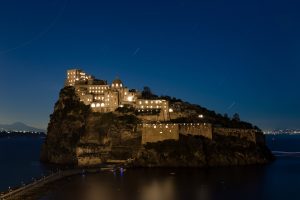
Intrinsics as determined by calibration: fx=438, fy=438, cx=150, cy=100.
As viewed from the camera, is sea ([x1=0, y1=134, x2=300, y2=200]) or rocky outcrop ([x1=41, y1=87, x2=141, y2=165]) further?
rocky outcrop ([x1=41, y1=87, x2=141, y2=165])

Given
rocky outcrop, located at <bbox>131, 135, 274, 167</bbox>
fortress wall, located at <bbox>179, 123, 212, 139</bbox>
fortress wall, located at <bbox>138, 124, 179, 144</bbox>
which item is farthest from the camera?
fortress wall, located at <bbox>179, 123, 212, 139</bbox>

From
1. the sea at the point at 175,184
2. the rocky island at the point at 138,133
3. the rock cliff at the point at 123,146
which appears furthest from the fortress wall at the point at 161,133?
the sea at the point at 175,184

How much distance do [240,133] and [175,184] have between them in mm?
42029

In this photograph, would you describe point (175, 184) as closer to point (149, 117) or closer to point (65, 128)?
point (149, 117)

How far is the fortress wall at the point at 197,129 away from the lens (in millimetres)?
104812

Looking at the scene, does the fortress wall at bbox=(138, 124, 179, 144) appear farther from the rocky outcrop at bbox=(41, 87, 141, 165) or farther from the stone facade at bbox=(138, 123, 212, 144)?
the rocky outcrop at bbox=(41, 87, 141, 165)

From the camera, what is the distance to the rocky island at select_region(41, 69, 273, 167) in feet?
333

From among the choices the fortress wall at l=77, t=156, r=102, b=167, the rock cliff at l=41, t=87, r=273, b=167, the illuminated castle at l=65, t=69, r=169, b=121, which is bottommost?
the fortress wall at l=77, t=156, r=102, b=167

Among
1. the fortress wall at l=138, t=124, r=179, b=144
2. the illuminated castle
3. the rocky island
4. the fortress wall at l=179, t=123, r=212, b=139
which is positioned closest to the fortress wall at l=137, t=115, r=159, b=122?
Answer: the rocky island

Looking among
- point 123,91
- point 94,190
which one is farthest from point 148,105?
point 94,190

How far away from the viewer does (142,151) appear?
101000 millimetres

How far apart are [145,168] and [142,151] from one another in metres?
5.19

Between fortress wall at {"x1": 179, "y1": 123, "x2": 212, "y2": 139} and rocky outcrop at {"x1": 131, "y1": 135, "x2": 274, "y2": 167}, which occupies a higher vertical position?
fortress wall at {"x1": 179, "y1": 123, "x2": 212, "y2": 139}

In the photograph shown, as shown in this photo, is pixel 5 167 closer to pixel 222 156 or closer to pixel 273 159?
pixel 222 156
